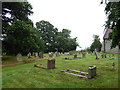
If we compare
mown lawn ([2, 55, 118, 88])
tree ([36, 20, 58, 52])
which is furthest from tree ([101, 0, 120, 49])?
tree ([36, 20, 58, 52])

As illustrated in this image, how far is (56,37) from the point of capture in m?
34.6

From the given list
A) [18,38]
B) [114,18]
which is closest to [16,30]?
[18,38]

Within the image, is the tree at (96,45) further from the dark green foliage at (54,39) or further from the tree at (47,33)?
the tree at (47,33)

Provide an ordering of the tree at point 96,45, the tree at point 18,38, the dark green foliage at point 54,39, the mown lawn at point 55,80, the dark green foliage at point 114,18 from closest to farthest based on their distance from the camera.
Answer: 1. the mown lawn at point 55,80
2. the dark green foliage at point 114,18
3. the tree at point 18,38
4. the tree at point 96,45
5. the dark green foliage at point 54,39

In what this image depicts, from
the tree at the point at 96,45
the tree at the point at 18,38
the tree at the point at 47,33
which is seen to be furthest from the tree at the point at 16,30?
the tree at the point at 96,45

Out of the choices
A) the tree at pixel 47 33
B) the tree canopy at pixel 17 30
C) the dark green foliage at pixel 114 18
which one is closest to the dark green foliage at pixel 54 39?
the tree at pixel 47 33

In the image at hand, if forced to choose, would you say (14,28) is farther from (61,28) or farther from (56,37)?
(61,28)

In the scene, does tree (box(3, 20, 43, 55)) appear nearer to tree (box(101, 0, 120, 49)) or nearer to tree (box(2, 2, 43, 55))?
tree (box(2, 2, 43, 55))

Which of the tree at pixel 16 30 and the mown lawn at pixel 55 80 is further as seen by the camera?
the tree at pixel 16 30

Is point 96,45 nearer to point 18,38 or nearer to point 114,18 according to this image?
point 18,38

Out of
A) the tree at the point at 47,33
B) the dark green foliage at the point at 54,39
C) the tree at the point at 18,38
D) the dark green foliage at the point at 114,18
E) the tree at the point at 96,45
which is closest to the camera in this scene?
the dark green foliage at the point at 114,18

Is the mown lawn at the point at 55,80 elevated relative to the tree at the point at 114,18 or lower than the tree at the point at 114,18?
lower

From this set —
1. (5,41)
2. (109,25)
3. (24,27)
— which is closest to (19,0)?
(24,27)

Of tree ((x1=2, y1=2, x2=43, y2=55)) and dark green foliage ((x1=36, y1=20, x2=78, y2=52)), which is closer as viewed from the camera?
tree ((x1=2, y1=2, x2=43, y2=55))
